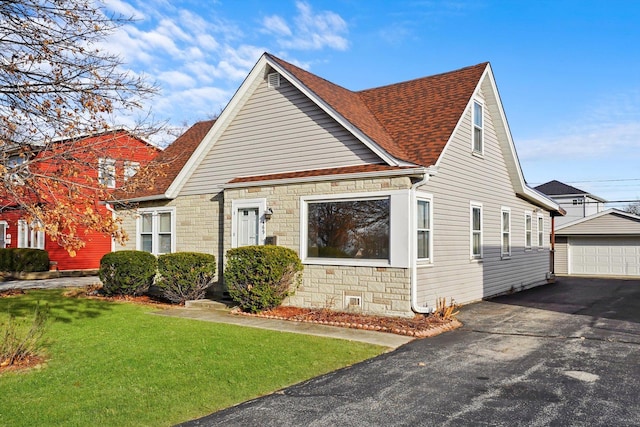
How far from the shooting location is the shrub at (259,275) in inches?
464

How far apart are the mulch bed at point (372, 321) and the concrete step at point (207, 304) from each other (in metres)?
0.88

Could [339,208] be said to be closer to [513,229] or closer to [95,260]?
[513,229]

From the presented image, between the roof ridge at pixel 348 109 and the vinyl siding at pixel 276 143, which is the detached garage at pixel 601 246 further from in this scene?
the vinyl siding at pixel 276 143

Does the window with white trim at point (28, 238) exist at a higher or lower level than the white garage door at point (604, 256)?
higher

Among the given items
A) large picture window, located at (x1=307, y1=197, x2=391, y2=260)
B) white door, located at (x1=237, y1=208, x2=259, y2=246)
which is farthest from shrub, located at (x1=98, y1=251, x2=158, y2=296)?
large picture window, located at (x1=307, y1=197, x2=391, y2=260)

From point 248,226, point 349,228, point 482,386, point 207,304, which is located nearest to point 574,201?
point 248,226

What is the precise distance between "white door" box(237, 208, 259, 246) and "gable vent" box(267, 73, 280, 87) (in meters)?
3.53

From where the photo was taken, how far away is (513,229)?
1795 cm

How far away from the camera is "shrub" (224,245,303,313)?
11.8 meters

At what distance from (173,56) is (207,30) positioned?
0.94m

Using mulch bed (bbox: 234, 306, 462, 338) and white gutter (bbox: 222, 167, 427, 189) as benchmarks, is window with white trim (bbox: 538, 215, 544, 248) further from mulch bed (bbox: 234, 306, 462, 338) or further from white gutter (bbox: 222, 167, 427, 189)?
white gutter (bbox: 222, 167, 427, 189)

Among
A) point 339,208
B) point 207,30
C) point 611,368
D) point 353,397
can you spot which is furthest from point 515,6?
point 353,397

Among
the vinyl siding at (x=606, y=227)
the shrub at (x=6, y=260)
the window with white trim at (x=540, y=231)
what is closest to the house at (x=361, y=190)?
the window with white trim at (x=540, y=231)

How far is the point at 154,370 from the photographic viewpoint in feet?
23.4
